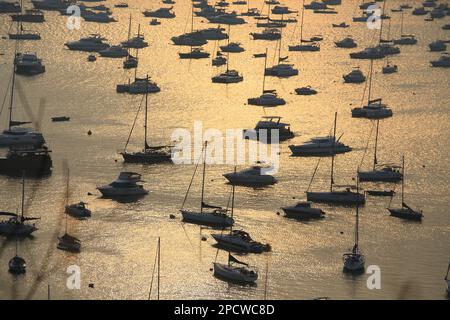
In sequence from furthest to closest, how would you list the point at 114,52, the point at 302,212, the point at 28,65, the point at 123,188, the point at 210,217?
the point at 114,52, the point at 28,65, the point at 123,188, the point at 302,212, the point at 210,217

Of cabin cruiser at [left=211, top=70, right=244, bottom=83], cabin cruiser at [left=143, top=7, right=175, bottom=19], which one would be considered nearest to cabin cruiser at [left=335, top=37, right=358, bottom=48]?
cabin cruiser at [left=211, top=70, right=244, bottom=83]

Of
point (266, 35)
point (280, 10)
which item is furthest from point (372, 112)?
point (280, 10)

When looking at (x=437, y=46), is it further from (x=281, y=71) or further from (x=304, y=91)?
(x=304, y=91)

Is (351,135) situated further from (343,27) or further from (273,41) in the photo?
→ (343,27)

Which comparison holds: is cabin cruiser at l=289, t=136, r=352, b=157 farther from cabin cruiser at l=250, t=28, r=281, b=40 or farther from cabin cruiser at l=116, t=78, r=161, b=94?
cabin cruiser at l=250, t=28, r=281, b=40
